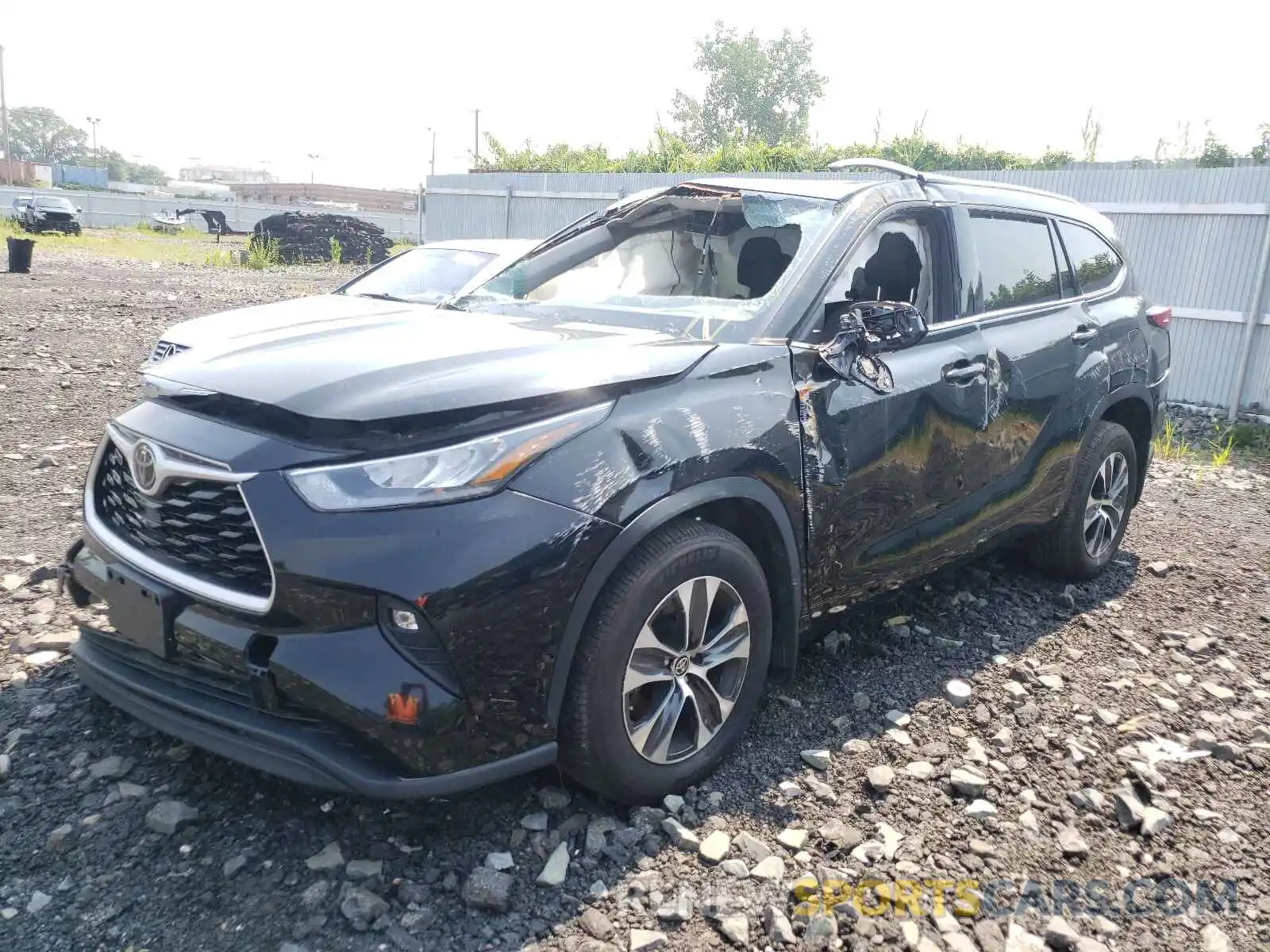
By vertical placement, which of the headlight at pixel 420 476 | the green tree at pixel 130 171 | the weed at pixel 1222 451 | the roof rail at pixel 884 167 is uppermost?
the green tree at pixel 130 171

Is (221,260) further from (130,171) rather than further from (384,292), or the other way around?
(130,171)

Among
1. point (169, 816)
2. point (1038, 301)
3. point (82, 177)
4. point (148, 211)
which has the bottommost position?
point (169, 816)

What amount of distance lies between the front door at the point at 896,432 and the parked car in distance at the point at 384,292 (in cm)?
348

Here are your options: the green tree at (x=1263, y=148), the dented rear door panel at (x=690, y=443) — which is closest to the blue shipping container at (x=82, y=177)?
the green tree at (x=1263, y=148)

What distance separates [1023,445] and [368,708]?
2.75 m

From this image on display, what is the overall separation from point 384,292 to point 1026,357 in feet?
18.3

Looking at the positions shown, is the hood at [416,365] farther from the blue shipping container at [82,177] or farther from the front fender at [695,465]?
the blue shipping container at [82,177]

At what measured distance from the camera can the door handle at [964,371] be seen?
351 cm

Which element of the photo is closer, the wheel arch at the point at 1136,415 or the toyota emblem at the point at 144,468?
the toyota emblem at the point at 144,468

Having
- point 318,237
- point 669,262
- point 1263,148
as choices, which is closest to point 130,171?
point 318,237

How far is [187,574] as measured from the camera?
8.16 feet

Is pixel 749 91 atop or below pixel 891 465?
atop

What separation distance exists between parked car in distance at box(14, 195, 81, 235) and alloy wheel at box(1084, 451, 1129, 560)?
3364 centimetres

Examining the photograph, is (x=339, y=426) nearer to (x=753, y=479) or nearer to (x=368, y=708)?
(x=368, y=708)
